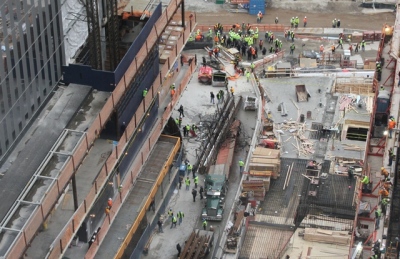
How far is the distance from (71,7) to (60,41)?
7.31 ft

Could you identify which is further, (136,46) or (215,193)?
(215,193)

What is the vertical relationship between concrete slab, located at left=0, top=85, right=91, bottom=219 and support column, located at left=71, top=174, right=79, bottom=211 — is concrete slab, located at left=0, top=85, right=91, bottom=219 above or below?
above

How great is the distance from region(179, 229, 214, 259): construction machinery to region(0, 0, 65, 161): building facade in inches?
542

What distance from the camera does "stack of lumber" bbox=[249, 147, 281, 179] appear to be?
7200 cm

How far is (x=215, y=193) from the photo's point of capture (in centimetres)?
6944

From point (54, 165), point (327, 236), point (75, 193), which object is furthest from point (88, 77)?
point (327, 236)

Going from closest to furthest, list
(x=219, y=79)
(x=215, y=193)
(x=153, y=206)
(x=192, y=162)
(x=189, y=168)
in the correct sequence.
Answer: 1. (x=153, y=206)
2. (x=215, y=193)
3. (x=189, y=168)
4. (x=192, y=162)
5. (x=219, y=79)

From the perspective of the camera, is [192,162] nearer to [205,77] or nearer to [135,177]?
[135,177]

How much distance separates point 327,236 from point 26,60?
2257 cm

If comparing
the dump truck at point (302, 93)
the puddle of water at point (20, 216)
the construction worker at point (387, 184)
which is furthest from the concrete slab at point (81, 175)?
the dump truck at point (302, 93)

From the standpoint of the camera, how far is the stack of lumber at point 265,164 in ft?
236

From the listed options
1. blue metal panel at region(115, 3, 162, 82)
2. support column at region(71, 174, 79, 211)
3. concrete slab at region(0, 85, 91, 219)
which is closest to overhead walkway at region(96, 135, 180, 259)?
support column at region(71, 174, 79, 211)

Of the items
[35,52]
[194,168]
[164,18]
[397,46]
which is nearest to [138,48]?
[164,18]

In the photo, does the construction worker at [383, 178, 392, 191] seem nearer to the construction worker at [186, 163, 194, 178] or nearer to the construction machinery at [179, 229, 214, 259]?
the construction machinery at [179, 229, 214, 259]
